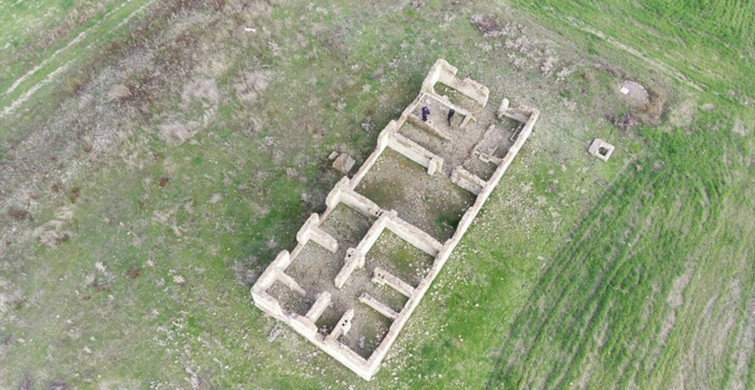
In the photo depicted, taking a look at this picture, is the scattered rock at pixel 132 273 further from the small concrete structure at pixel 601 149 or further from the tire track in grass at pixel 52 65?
the small concrete structure at pixel 601 149

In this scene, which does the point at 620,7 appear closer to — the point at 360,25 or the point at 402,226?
the point at 360,25

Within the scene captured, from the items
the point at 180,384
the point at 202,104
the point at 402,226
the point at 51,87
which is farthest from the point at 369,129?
the point at 51,87

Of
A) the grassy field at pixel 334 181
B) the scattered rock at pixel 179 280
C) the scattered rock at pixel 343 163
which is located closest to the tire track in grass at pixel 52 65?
the grassy field at pixel 334 181

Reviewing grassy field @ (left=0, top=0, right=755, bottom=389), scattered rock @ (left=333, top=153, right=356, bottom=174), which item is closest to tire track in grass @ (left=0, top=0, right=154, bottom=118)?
grassy field @ (left=0, top=0, right=755, bottom=389)

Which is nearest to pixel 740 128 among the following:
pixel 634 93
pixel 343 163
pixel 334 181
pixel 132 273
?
pixel 634 93

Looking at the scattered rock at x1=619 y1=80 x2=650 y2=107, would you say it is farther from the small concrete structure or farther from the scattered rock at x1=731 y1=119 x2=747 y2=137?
the scattered rock at x1=731 y1=119 x2=747 y2=137

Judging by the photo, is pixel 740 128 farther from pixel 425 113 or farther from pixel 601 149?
pixel 425 113
